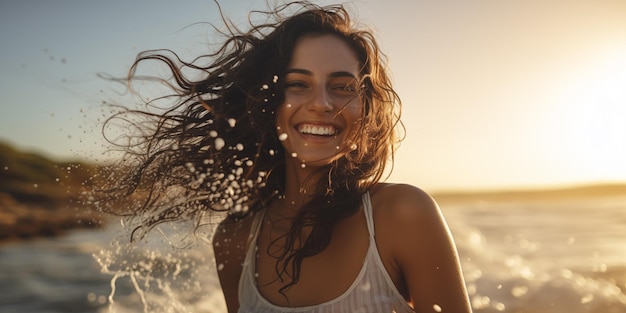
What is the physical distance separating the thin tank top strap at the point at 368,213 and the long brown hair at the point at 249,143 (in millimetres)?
46

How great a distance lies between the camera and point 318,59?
3283 mm

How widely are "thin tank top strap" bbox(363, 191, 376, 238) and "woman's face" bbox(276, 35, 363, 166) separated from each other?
0.24 meters

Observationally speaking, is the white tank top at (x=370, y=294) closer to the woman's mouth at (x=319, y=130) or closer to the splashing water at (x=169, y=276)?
the woman's mouth at (x=319, y=130)

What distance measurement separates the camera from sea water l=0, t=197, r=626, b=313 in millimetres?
6953

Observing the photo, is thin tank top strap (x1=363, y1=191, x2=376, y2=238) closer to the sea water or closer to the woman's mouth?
A: the woman's mouth

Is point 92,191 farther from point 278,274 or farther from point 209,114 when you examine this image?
point 278,274

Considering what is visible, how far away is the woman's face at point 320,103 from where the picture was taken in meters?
3.16

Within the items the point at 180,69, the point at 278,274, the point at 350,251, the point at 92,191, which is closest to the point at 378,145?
the point at 350,251

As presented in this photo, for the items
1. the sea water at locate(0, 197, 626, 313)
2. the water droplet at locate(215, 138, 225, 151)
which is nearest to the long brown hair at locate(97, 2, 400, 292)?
the water droplet at locate(215, 138, 225, 151)

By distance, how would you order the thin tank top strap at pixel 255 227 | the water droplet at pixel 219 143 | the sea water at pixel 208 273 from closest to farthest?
the thin tank top strap at pixel 255 227 < the water droplet at pixel 219 143 < the sea water at pixel 208 273

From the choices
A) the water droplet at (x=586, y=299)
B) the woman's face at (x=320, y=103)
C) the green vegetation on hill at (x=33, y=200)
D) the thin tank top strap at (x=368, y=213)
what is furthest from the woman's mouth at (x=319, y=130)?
the green vegetation on hill at (x=33, y=200)

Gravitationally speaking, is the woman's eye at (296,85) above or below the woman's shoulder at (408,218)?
above

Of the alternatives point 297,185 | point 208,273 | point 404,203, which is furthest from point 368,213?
point 208,273

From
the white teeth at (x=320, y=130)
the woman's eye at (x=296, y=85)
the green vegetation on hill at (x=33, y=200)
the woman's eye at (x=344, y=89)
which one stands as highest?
the green vegetation on hill at (x=33, y=200)
